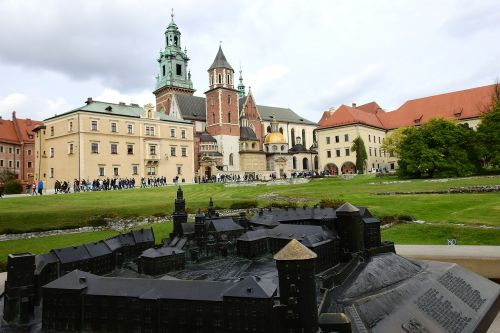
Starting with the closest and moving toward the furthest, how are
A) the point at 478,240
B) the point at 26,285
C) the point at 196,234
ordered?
the point at 26,285 < the point at 196,234 < the point at 478,240

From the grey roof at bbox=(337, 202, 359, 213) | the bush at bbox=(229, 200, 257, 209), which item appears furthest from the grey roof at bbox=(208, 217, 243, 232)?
the bush at bbox=(229, 200, 257, 209)

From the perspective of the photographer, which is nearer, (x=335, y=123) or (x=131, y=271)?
(x=131, y=271)

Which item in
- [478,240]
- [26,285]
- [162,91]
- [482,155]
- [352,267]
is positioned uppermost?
[162,91]

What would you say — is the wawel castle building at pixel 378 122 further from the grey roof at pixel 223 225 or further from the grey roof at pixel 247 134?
the grey roof at pixel 223 225

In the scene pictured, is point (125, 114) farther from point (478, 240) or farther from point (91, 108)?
point (478, 240)

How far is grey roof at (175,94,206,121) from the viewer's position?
260 ft

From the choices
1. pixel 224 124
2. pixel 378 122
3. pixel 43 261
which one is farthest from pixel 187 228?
pixel 378 122

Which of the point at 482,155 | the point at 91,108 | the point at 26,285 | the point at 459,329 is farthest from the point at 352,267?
the point at 91,108

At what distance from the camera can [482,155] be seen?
46562mm

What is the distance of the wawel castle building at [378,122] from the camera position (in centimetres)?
7062

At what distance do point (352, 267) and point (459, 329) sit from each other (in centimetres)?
191

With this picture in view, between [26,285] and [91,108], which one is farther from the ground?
[91,108]

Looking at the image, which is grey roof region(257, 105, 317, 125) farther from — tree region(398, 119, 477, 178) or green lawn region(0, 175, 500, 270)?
green lawn region(0, 175, 500, 270)

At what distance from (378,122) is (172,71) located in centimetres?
4989
